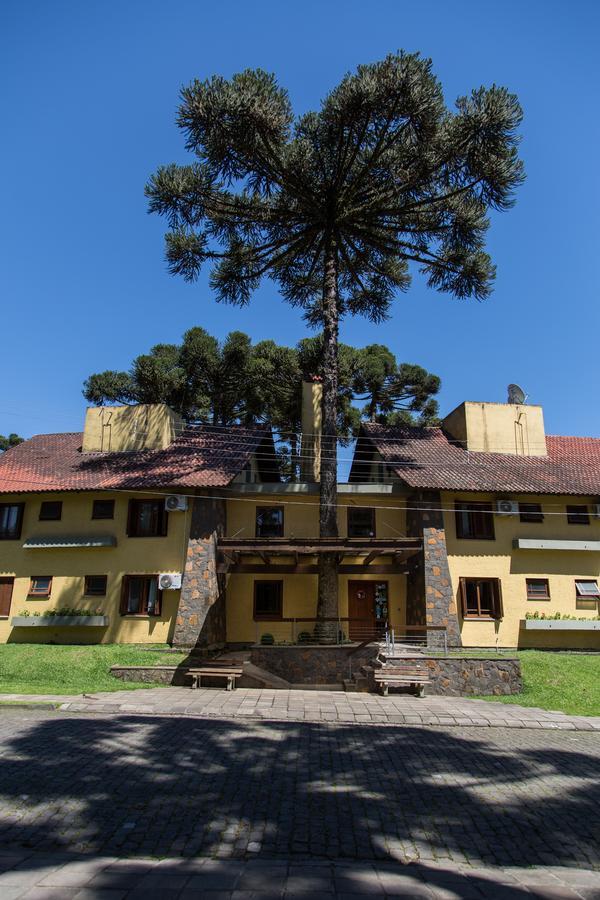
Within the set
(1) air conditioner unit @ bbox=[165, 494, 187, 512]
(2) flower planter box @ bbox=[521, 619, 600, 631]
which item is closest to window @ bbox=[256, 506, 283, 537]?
(1) air conditioner unit @ bbox=[165, 494, 187, 512]

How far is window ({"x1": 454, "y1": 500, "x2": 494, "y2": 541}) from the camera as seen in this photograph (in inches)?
803

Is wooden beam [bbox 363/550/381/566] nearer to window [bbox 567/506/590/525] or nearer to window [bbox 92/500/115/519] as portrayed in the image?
window [bbox 567/506/590/525]

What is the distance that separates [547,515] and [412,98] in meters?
14.3

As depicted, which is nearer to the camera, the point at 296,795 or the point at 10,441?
the point at 296,795

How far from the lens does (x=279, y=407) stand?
3102 cm

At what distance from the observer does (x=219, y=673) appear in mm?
14844

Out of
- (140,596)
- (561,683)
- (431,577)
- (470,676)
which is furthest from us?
(140,596)

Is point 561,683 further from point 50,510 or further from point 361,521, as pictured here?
point 50,510

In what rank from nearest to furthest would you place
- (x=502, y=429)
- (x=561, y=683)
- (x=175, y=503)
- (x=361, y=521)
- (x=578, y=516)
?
(x=561, y=683)
(x=175, y=503)
(x=578, y=516)
(x=361, y=521)
(x=502, y=429)

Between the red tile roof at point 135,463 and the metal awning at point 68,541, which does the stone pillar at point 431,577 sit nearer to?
the red tile roof at point 135,463

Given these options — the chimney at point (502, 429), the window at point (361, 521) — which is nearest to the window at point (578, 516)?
the chimney at point (502, 429)

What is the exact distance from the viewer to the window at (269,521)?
21.1 m

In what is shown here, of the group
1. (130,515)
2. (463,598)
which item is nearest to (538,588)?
(463,598)

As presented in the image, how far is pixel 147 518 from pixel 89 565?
2.53 metres
